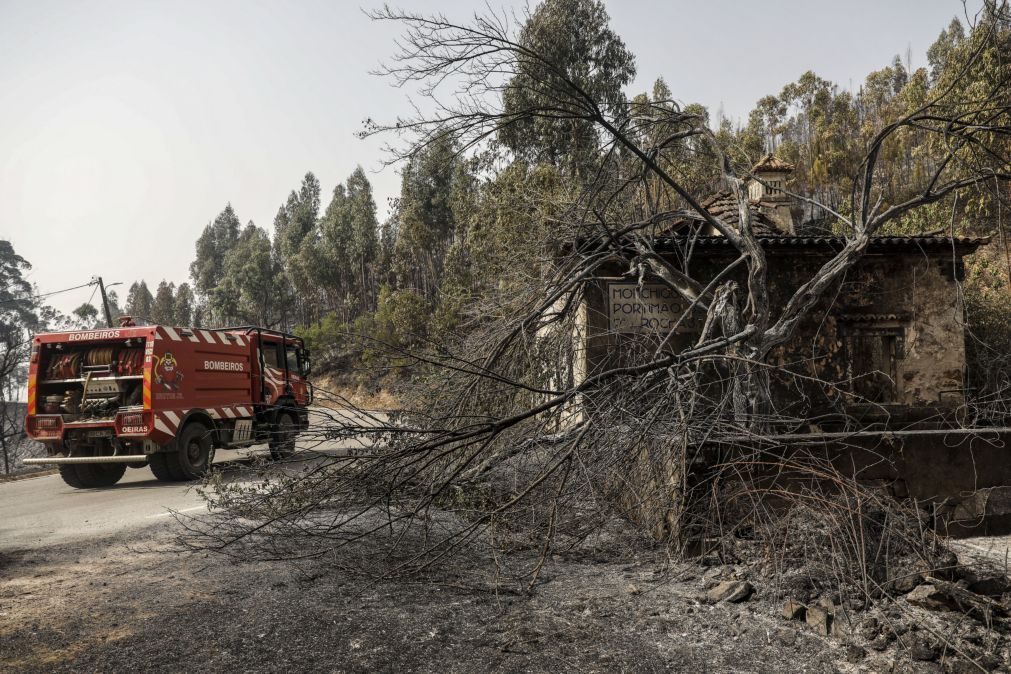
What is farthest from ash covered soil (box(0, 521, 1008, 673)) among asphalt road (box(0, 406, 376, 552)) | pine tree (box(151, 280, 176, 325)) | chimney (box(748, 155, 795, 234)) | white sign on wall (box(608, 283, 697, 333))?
pine tree (box(151, 280, 176, 325))

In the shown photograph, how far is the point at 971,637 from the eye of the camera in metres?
3.82

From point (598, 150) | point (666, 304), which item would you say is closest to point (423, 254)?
point (666, 304)

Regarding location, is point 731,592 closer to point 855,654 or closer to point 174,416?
→ point 855,654

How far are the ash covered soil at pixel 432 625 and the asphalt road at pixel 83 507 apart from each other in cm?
100

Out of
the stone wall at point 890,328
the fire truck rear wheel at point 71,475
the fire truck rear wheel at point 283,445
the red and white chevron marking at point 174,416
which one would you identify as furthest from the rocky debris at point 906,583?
the fire truck rear wheel at point 71,475

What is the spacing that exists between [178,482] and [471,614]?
772cm

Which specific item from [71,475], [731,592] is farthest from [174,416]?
[731,592]

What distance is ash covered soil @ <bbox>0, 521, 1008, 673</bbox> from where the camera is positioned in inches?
146

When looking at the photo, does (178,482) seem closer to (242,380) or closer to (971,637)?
(242,380)

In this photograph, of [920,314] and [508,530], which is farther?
[920,314]

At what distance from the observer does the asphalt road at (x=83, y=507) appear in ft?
22.5

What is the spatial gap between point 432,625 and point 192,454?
7.90 metres

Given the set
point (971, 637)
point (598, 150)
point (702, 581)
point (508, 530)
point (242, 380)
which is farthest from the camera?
point (242, 380)

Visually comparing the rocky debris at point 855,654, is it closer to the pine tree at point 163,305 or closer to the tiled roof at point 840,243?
the tiled roof at point 840,243
